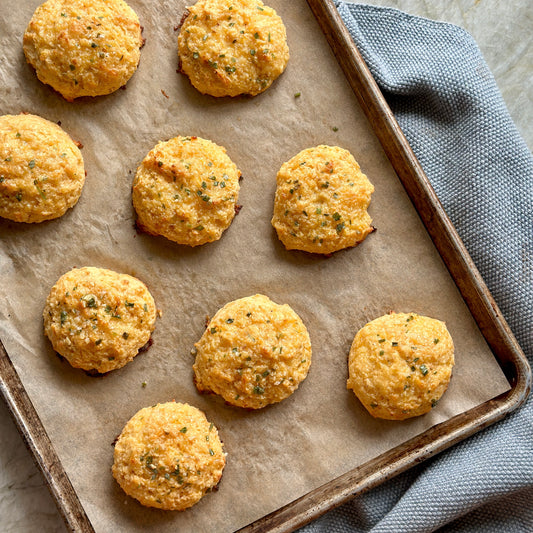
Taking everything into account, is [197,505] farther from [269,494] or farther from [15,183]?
[15,183]

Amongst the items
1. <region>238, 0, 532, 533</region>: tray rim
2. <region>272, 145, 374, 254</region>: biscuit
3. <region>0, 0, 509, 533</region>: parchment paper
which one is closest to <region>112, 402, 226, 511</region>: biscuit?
<region>0, 0, 509, 533</region>: parchment paper

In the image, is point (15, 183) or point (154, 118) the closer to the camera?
point (15, 183)

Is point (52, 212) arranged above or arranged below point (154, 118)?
below

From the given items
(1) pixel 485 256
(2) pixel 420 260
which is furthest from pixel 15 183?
(1) pixel 485 256

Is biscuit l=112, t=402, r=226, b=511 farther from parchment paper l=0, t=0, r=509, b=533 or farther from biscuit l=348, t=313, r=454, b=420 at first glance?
biscuit l=348, t=313, r=454, b=420

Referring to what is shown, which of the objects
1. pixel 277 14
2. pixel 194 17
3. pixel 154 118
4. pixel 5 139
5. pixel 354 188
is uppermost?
pixel 277 14

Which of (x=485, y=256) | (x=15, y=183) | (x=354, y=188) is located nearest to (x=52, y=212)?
(x=15, y=183)
